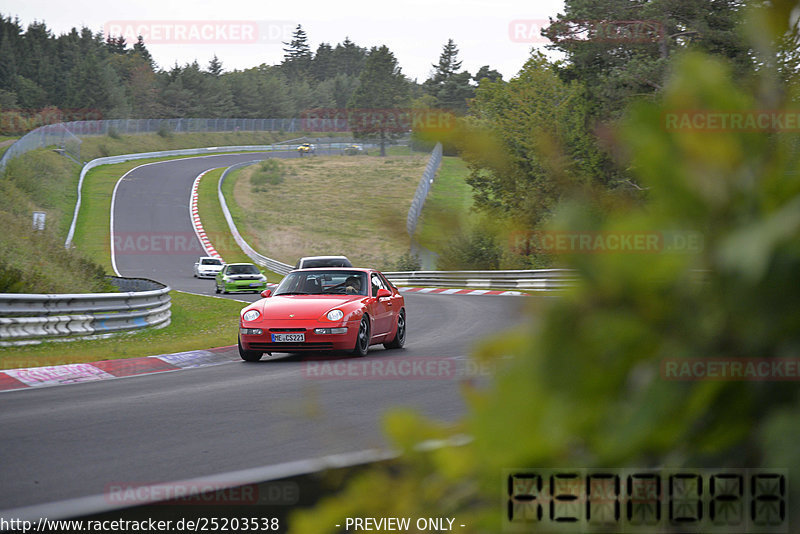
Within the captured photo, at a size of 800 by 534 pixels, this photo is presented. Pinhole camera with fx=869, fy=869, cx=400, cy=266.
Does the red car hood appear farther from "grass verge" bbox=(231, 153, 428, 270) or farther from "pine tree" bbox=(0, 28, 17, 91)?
"pine tree" bbox=(0, 28, 17, 91)

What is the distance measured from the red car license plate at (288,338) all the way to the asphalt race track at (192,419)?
422 mm

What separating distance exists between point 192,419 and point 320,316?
5461 millimetres

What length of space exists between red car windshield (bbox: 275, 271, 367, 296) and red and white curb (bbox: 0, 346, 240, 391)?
5.12 ft

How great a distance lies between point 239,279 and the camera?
37.7 meters

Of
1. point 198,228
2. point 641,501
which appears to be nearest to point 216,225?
point 198,228

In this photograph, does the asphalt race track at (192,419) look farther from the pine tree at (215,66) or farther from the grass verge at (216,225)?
the pine tree at (215,66)

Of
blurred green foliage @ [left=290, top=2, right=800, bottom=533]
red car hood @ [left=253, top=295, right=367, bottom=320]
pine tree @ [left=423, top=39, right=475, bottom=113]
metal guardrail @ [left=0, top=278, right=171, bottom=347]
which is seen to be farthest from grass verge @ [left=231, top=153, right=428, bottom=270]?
blurred green foliage @ [left=290, top=2, right=800, bottom=533]

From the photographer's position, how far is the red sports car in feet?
44.5

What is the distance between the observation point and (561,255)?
2.93 feet

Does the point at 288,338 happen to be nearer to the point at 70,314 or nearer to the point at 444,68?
the point at 70,314

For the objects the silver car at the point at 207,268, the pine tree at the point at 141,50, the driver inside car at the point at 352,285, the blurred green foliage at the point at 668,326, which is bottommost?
the silver car at the point at 207,268

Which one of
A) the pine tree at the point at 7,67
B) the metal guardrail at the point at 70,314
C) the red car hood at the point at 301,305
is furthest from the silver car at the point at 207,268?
the pine tree at the point at 7,67

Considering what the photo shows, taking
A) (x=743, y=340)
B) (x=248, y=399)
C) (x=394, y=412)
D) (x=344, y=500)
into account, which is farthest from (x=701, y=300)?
(x=248, y=399)

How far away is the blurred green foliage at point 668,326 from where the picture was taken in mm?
860
